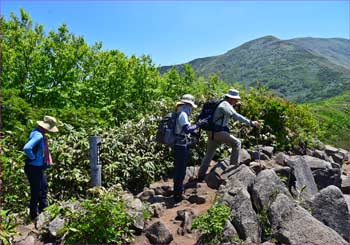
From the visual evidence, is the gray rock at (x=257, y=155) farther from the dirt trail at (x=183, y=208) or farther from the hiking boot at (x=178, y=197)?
the hiking boot at (x=178, y=197)

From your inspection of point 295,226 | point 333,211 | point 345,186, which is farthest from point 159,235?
point 345,186

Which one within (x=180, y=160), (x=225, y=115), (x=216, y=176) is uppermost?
(x=225, y=115)

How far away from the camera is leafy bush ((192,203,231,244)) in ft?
19.3

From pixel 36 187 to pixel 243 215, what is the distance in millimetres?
3705

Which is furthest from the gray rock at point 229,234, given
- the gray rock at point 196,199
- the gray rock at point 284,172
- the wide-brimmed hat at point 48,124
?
the wide-brimmed hat at point 48,124

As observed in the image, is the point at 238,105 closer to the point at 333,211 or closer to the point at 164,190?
the point at 164,190

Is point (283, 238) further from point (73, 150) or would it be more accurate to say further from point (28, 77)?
point (28, 77)

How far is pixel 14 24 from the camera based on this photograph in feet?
58.5

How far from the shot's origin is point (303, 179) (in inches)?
328

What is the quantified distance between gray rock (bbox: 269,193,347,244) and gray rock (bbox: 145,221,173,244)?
5.29 ft

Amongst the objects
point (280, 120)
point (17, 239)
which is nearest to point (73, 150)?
point (17, 239)

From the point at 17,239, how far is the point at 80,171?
2.95m

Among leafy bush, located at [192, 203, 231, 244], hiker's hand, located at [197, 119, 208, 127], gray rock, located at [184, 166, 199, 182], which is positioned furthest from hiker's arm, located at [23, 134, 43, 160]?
gray rock, located at [184, 166, 199, 182]

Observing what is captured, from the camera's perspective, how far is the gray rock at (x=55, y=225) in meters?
6.09
